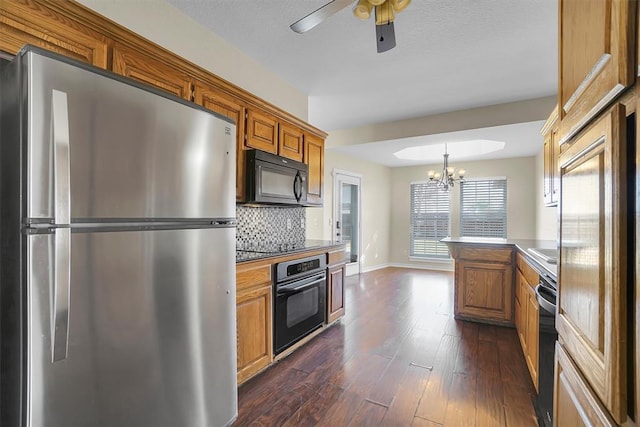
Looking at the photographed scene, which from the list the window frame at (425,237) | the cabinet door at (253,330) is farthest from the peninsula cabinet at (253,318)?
the window frame at (425,237)

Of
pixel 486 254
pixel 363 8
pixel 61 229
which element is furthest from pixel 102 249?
pixel 486 254

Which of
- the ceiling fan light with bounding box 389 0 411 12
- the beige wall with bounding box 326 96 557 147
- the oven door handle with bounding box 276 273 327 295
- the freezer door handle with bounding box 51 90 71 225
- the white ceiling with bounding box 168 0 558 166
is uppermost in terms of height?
the white ceiling with bounding box 168 0 558 166

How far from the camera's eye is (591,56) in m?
0.72

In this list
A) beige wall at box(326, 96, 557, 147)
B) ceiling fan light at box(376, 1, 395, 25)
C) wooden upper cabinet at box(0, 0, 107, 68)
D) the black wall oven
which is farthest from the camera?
beige wall at box(326, 96, 557, 147)

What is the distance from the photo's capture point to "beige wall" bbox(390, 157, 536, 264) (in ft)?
20.5

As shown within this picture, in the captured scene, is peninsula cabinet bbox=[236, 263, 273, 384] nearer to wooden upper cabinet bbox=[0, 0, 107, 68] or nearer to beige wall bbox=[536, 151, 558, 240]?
wooden upper cabinet bbox=[0, 0, 107, 68]

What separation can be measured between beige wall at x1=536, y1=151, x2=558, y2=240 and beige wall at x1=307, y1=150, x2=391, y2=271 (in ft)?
9.96

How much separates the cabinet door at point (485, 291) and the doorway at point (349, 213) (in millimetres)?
2786

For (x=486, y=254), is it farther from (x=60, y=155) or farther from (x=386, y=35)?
(x=60, y=155)

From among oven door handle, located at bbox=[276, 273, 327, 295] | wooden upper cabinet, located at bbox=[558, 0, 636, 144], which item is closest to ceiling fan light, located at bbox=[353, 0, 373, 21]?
wooden upper cabinet, located at bbox=[558, 0, 636, 144]

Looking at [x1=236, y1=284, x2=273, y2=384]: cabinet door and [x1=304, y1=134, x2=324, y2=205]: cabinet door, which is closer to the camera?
[x1=236, y1=284, x2=273, y2=384]: cabinet door

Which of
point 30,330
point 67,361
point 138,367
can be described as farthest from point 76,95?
point 138,367

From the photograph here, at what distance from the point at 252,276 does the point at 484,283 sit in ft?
8.74

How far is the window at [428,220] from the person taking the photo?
280 inches
